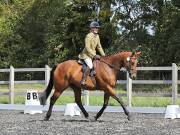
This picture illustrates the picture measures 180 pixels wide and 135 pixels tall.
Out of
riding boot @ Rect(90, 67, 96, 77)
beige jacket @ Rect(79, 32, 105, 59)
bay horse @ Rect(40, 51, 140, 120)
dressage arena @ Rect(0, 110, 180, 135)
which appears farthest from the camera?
riding boot @ Rect(90, 67, 96, 77)

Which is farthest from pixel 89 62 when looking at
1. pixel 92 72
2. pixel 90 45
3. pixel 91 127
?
pixel 91 127

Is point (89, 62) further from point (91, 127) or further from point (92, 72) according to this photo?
point (91, 127)

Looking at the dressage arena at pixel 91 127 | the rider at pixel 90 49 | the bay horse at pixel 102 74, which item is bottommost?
the dressage arena at pixel 91 127

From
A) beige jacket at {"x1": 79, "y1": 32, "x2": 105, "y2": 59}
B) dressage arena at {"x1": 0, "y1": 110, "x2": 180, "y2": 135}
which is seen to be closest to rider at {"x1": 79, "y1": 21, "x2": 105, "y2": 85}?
beige jacket at {"x1": 79, "y1": 32, "x2": 105, "y2": 59}

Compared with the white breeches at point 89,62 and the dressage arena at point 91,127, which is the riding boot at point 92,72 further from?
the dressage arena at point 91,127

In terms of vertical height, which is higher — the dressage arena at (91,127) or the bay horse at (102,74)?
the bay horse at (102,74)

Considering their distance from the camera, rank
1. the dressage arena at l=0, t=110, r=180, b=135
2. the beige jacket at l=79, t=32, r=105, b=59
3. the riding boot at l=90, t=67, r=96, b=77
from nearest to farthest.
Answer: the dressage arena at l=0, t=110, r=180, b=135 → the beige jacket at l=79, t=32, r=105, b=59 → the riding boot at l=90, t=67, r=96, b=77

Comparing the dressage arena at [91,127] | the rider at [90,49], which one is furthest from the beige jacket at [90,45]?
the dressage arena at [91,127]

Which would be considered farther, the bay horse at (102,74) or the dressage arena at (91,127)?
the bay horse at (102,74)

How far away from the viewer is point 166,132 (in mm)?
11391

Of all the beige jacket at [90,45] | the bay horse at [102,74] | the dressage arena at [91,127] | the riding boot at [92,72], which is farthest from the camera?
the riding boot at [92,72]

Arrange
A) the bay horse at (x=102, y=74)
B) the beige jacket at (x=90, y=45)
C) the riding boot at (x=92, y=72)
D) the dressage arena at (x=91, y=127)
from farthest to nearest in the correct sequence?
1. the riding boot at (x=92, y=72)
2. the beige jacket at (x=90, y=45)
3. the bay horse at (x=102, y=74)
4. the dressage arena at (x=91, y=127)

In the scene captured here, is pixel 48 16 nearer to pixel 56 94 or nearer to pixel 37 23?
pixel 37 23

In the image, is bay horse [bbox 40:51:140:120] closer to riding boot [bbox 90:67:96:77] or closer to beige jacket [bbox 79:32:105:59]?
riding boot [bbox 90:67:96:77]
